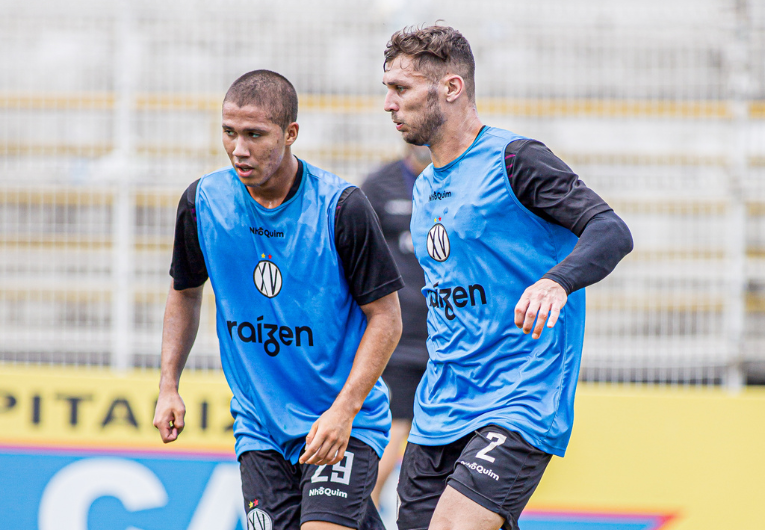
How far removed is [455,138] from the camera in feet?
10.7

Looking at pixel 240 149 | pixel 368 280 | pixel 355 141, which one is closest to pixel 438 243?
pixel 368 280

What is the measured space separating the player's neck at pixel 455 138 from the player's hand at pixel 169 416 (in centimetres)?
133

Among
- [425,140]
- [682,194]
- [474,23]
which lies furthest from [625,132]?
[425,140]

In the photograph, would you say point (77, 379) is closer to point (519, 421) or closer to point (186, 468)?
point (186, 468)

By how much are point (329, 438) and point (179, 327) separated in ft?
2.91

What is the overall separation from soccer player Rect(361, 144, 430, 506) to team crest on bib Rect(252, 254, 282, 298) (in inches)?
75.5

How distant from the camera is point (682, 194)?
18.7 ft

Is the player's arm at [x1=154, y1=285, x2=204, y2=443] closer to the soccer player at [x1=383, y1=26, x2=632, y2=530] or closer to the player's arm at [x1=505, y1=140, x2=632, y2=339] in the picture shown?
the soccer player at [x1=383, y1=26, x2=632, y2=530]

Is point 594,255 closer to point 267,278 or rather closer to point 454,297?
point 454,297

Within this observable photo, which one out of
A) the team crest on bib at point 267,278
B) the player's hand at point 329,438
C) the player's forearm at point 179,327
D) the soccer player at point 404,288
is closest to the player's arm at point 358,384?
the player's hand at point 329,438

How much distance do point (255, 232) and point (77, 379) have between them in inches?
105

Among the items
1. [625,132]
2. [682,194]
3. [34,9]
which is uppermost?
[34,9]

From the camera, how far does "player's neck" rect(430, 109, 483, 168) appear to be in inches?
128

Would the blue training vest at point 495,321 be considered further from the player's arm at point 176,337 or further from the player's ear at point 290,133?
the player's arm at point 176,337
